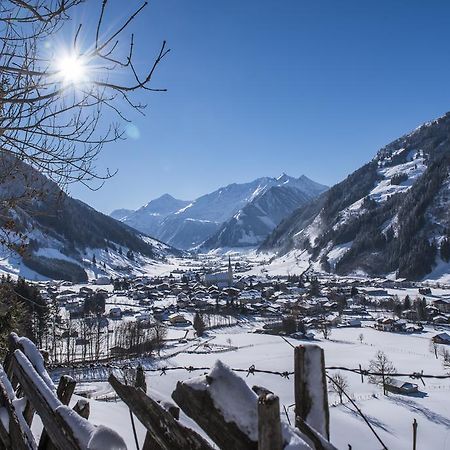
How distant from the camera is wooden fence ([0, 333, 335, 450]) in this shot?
1259 mm

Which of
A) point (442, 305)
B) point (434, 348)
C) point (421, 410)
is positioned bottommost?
point (434, 348)

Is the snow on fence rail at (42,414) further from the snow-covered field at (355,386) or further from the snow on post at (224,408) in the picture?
the snow-covered field at (355,386)

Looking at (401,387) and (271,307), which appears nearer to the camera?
(401,387)

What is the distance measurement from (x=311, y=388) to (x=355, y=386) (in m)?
38.2

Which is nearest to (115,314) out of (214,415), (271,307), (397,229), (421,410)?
(271,307)

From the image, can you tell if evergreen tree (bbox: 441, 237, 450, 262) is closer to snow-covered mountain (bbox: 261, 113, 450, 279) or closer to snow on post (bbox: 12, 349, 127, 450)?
snow-covered mountain (bbox: 261, 113, 450, 279)

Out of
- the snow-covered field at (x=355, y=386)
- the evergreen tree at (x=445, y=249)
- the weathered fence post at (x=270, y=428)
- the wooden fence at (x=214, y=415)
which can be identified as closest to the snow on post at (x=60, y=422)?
the wooden fence at (x=214, y=415)

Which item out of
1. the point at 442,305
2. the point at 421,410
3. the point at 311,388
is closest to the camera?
the point at 311,388

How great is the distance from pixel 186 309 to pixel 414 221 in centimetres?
9195

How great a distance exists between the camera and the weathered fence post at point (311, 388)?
171cm

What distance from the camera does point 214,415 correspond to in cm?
135

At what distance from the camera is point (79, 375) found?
1510 inches

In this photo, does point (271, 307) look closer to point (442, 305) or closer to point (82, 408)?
point (442, 305)

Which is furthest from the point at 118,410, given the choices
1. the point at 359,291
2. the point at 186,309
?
the point at 359,291
